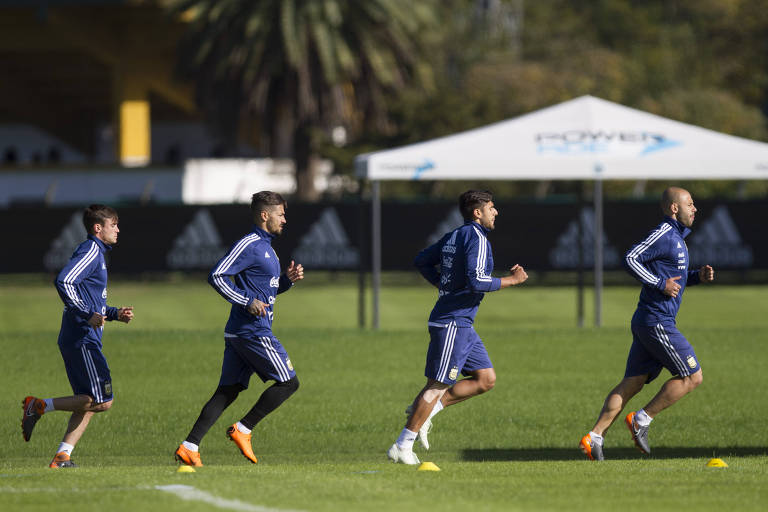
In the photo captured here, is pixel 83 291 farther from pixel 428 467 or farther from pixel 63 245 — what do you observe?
pixel 63 245

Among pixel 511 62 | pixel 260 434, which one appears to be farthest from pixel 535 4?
pixel 260 434

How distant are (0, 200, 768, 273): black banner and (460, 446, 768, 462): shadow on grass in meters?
13.4

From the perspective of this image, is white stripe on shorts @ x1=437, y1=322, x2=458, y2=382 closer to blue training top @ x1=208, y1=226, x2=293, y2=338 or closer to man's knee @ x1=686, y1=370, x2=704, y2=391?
blue training top @ x1=208, y1=226, x2=293, y2=338

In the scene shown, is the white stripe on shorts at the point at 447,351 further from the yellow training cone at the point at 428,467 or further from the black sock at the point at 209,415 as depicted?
the black sock at the point at 209,415

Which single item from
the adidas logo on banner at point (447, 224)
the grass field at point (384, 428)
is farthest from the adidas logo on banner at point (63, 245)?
the adidas logo on banner at point (447, 224)

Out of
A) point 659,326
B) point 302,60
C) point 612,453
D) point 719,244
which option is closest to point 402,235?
point 719,244

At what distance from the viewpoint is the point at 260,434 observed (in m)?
10.5

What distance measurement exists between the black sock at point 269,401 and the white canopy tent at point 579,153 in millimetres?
→ 8477

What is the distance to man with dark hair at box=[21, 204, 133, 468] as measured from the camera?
27.8ft

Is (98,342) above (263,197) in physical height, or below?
below

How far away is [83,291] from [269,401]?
4.81ft

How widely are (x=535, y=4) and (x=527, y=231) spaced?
44.1 m

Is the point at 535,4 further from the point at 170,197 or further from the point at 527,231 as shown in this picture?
the point at 527,231

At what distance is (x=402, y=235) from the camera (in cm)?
2395
